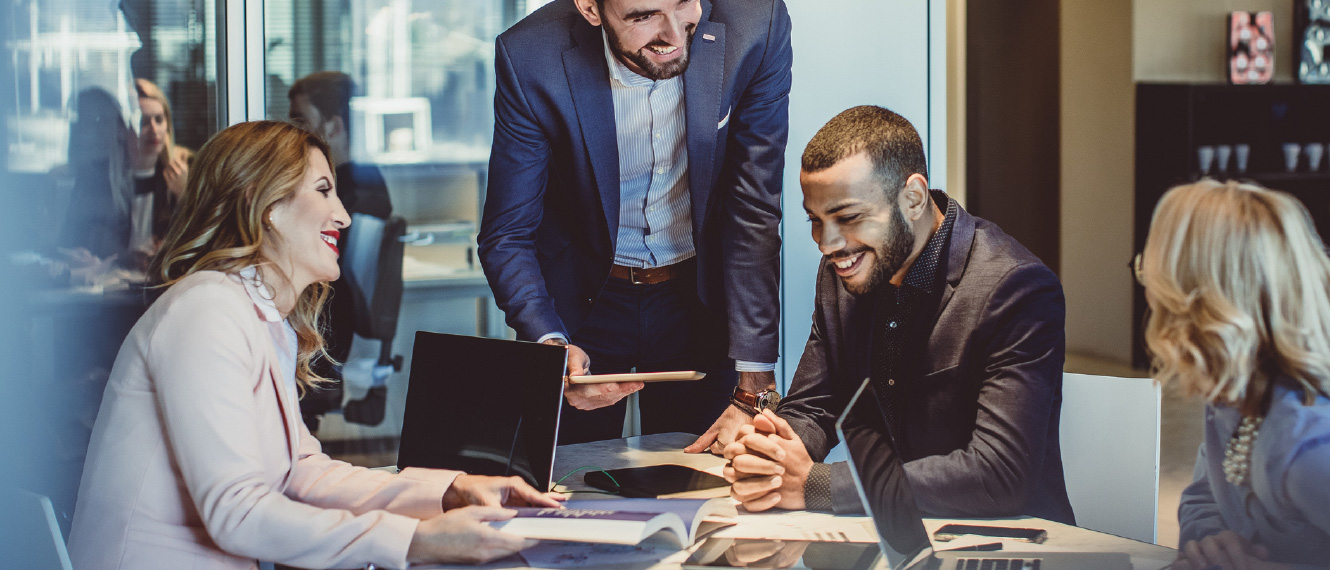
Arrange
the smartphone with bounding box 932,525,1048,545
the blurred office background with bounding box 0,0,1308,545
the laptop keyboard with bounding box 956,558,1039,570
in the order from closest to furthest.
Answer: the laptop keyboard with bounding box 956,558,1039,570 < the smartphone with bounding box 932,525,1048,545 < the blurred office background with bounding box 0,0,1308,545

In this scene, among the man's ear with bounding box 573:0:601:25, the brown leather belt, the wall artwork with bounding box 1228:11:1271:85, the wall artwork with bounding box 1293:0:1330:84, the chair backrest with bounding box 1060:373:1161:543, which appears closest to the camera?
the chair backrest with bounding box 1060:373:1161:543

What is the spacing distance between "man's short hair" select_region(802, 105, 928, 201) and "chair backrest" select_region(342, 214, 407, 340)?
243cm

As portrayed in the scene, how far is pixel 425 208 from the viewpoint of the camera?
419 centimetres

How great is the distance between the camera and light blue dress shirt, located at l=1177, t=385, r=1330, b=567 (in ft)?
3.59

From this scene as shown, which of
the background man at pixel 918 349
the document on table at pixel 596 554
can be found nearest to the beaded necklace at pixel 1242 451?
the background man at pixel 918 349

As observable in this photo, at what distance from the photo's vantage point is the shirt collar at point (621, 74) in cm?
220

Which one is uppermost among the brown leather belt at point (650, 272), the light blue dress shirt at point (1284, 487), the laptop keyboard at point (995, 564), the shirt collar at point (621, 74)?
the shirt collar at point (621, 74)

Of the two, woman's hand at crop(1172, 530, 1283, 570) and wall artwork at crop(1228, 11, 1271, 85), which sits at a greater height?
wall artwork at crop(1228, 11, 1271, 85)

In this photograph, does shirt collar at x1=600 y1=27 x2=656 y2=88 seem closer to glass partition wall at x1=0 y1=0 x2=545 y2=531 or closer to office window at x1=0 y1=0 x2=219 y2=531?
glass partition wall at x1=0 y1=0 x2=545 y2=531

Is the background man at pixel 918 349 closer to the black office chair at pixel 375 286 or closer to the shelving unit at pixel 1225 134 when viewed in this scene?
the black office chair at pixel 375 286

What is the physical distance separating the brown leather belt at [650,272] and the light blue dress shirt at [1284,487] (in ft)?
4.12

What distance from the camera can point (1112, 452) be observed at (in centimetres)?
173

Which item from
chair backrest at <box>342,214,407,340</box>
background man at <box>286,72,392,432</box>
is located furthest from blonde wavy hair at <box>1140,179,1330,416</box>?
chair backrest at <box>342,214,407,340</box>

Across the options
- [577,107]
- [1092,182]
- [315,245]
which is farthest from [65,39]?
[1092,182]
